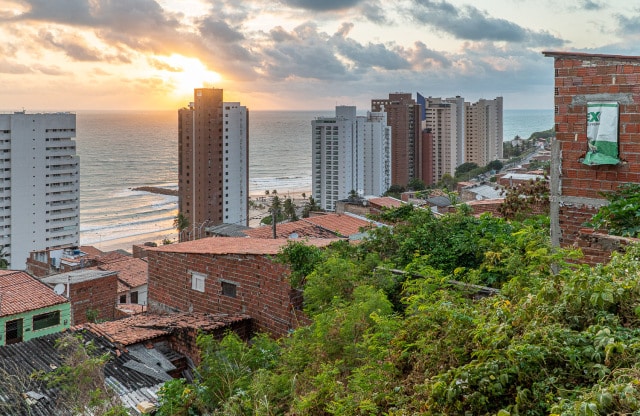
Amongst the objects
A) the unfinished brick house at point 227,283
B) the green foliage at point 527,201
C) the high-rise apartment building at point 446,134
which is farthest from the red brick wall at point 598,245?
the high-rise apartment building at point 446,134

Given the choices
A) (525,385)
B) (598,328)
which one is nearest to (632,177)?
(598,328)

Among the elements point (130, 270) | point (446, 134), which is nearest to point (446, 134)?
point (446, 134)

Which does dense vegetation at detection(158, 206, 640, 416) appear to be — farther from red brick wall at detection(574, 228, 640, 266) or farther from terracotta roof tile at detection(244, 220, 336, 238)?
terracotta roof tile at detection(244, 220, 336, 238)

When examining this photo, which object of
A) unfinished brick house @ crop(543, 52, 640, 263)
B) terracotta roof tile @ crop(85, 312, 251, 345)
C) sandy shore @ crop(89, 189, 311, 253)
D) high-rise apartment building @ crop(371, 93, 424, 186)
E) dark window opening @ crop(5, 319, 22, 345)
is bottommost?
sandy shore @ crop(89, 189, 311, 253)

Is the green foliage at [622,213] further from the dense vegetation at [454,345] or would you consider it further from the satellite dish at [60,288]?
the satellite dish at [60,288]

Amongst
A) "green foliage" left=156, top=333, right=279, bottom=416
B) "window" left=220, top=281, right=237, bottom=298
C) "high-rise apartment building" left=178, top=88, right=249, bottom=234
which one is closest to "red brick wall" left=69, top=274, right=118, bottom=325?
"window" left=220, top=281, right=237, bottom=298

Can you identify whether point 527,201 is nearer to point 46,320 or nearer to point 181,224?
point 46,320
